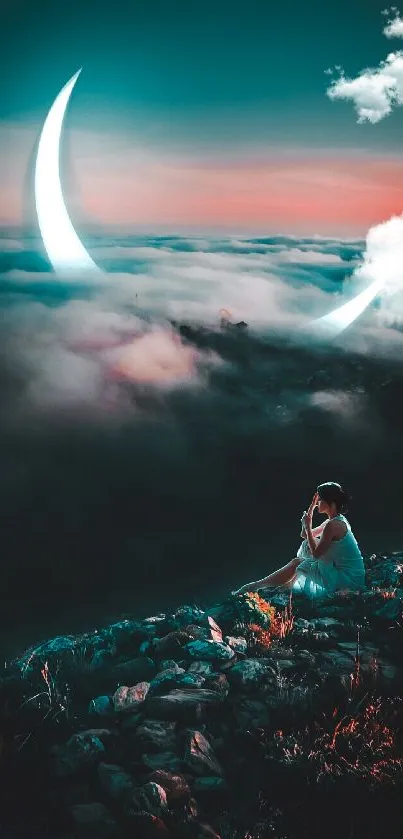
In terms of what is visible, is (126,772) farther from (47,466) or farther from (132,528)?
(47,466)

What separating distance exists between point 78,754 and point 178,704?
66 cm

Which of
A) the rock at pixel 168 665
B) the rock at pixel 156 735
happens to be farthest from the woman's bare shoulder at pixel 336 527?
the rock at pixel 156 735

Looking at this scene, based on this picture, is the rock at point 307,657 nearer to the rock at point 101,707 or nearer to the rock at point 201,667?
the rock at point 201,667

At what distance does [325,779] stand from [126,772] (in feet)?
3.46

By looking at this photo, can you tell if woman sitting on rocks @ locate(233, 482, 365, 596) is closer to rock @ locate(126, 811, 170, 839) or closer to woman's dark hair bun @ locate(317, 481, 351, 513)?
woman's dark hair bun @ locate(317, 481, 351, 513)

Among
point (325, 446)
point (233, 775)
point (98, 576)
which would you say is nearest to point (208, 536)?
point (98, 576)

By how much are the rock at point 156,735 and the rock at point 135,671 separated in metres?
0.68

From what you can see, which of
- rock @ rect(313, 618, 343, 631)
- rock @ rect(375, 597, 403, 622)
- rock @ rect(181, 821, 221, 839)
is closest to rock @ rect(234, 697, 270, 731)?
rock @ rect(181, 821, 221, 839)

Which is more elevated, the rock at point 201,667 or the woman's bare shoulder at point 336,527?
the woman's bare shoulder at point 336,527

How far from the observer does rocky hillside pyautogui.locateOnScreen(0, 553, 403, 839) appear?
295 cm

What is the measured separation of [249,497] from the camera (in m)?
69.4

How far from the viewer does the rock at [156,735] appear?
335 centimetres

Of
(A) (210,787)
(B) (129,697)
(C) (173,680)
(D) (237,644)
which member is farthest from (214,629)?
(A) (210,787)

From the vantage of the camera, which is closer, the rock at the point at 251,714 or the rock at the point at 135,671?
the rock at the point at 251,714
